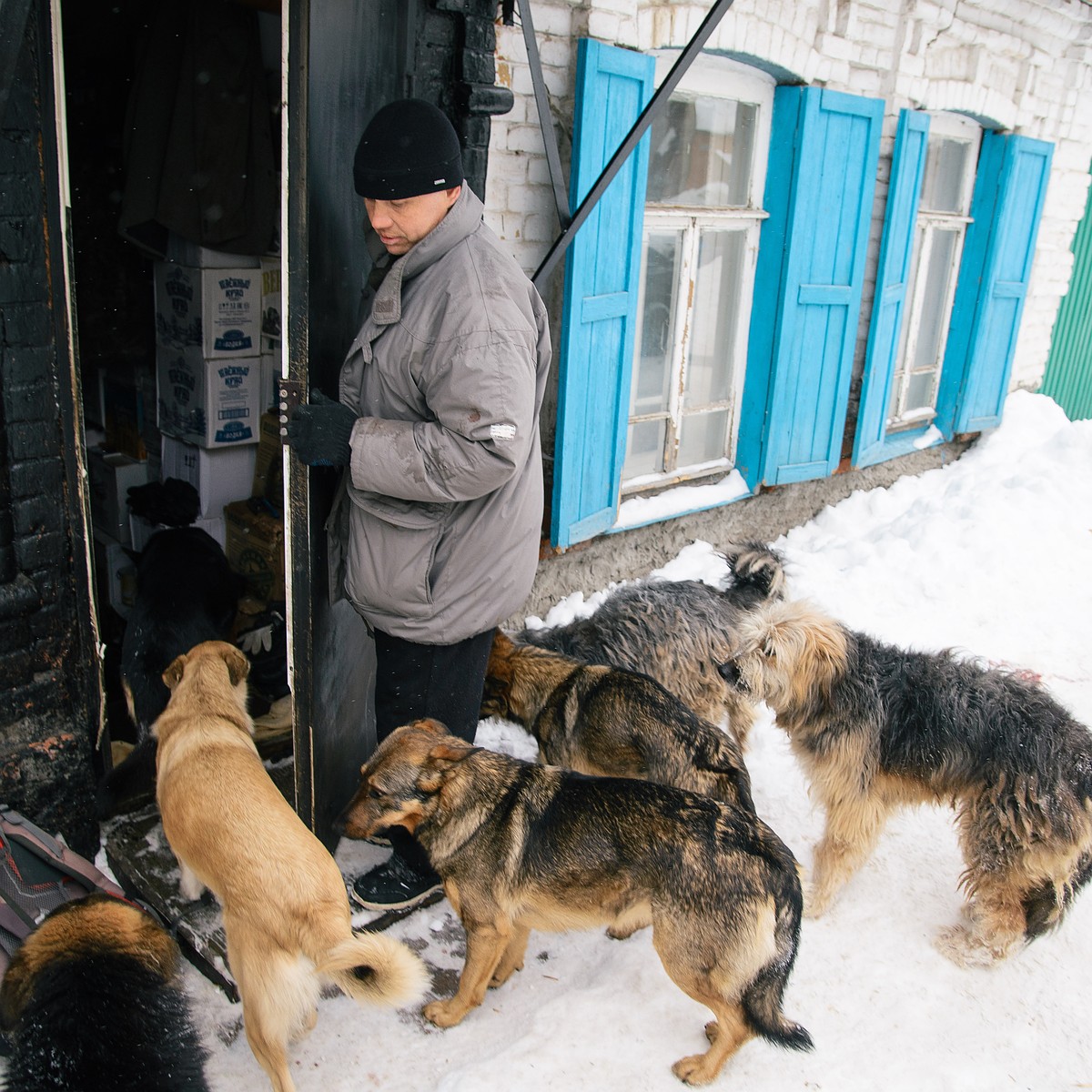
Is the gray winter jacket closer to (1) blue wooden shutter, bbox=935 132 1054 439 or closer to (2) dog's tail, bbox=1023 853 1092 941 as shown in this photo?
(2) dog's tail, bbox=1023 853 1092 941

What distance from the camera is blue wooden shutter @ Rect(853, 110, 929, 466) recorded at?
6.71 meters

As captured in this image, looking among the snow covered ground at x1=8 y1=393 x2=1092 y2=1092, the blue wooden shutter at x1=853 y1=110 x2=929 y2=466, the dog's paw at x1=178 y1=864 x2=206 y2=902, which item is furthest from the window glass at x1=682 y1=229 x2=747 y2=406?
the dog's paw at x1=178 y1=864 x2=206 y2=902

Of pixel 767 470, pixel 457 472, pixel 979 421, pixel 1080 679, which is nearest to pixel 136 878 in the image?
pixel 457 472

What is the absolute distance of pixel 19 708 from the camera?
3.14 m

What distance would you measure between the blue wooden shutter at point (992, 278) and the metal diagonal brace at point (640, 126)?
16.2 ft

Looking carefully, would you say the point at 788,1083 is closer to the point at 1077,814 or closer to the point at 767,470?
the point at 1077,814

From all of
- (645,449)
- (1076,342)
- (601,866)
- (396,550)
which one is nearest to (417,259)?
(396,550)

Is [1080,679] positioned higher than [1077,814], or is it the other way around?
[1077,814]

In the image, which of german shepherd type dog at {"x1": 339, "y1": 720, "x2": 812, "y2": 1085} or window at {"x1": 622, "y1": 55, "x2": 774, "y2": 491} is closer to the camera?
german shepherd type dog at {"x1": 339, "y1": 720, "x2": 812, "y2": 1085}

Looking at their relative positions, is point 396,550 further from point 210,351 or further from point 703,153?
point 703,153

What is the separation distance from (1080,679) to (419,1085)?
4.65 m

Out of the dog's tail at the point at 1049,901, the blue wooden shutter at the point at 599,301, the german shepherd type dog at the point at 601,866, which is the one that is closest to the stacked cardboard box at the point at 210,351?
the blue wooden shutter at the point at 599,301

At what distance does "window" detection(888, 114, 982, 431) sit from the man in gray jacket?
19.3 feet

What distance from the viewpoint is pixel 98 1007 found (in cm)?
222
